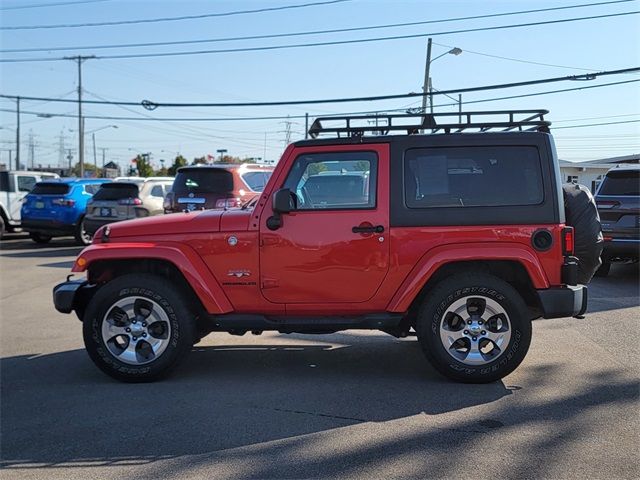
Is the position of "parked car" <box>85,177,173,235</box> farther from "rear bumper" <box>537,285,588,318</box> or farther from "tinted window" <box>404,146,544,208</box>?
"rear bumper" <box>537,285,588,318</box>

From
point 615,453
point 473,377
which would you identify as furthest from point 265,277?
point 615,453

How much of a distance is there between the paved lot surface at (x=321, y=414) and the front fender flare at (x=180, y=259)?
28.2 inches

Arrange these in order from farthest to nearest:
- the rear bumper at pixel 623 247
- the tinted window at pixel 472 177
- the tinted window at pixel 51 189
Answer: the tinted window at pixel 51 189 → the rear bumper at pixel 623 247 → the tinted window at pixel 472 177

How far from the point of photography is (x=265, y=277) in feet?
16.2

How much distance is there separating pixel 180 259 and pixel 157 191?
1079 centimetres

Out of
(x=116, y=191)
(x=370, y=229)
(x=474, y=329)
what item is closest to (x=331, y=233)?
(x=370, y=229)

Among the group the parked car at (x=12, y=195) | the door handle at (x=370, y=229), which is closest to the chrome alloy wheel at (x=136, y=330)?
the door handle at (x=370, y=229)

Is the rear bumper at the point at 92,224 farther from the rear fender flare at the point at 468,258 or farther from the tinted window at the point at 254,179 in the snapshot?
the rear fender flare at the point at 468,258

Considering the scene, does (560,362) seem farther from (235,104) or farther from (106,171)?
(106,171)

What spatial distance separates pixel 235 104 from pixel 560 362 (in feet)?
65.4

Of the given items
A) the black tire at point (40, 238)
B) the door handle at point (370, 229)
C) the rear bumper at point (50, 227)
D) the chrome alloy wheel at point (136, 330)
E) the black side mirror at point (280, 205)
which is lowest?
the chrome alloy wheel at point (136, 330)

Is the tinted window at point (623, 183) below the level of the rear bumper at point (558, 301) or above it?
above

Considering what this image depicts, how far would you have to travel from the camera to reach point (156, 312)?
4.95m

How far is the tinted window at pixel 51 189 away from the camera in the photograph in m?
15.2
